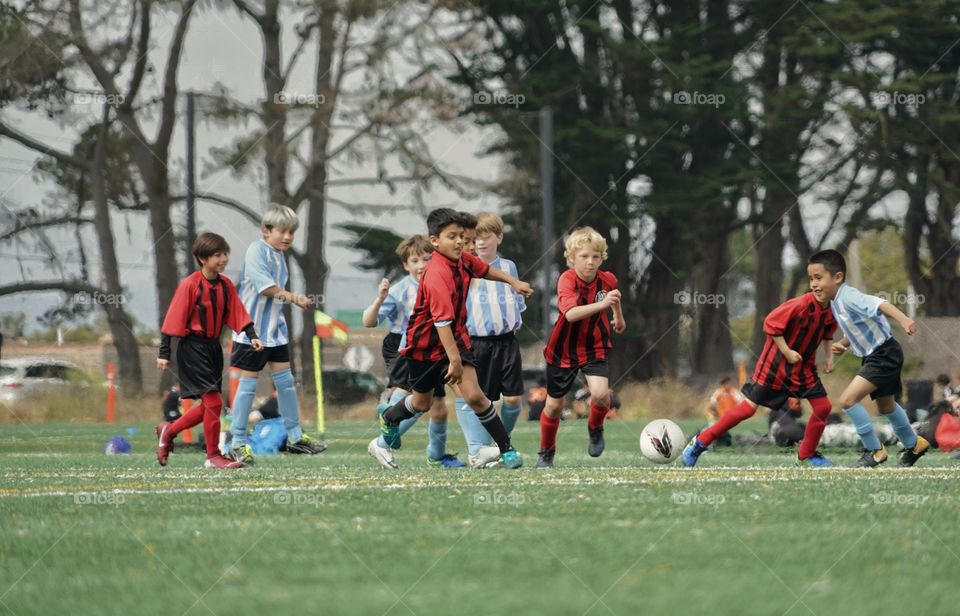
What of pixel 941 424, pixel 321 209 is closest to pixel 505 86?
pixel 321 209

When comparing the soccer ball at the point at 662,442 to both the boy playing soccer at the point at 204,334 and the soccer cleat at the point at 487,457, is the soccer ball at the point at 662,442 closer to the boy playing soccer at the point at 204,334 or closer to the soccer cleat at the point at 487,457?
the soccer cleat at the point at 487,457

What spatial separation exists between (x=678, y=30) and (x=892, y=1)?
455 centimetres

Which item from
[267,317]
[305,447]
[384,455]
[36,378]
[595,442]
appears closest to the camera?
[384,455]

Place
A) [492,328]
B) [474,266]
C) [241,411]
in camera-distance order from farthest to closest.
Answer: [241,411] → [492,328] → [474,266]

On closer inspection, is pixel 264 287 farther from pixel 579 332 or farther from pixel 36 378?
pixel 36 378

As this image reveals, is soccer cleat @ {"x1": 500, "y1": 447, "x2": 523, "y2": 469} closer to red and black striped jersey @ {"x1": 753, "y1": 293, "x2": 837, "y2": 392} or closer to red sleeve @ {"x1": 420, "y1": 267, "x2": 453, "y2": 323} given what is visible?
red sleeve @ {"x1": 420, "y1": 267, "x2": 453, "y2": 323}

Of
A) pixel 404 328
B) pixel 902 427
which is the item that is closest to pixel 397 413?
pixel 404 328

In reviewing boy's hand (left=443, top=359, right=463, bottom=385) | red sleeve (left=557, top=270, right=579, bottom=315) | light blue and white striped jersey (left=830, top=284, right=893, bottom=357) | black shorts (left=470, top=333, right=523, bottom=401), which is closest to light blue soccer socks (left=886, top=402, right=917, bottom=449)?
light blue and white striped jersey (left=830, top=284, right=893, bottom=357)

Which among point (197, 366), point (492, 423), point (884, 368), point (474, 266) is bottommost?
point (492, 423)

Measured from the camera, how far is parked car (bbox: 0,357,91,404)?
2633cm

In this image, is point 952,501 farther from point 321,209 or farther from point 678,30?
point 678,30

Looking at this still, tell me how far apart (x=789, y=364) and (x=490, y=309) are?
6.78ft

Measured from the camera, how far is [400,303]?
11359 mm

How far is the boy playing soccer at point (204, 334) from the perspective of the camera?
9781 mm
